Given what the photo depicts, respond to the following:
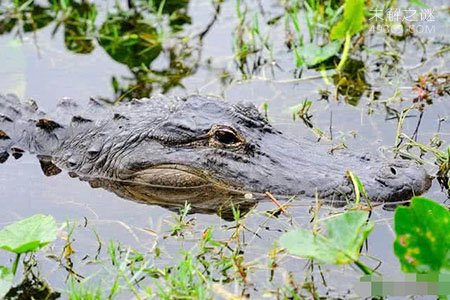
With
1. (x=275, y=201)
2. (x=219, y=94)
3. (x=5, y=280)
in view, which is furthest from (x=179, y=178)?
(x=219, y=94)

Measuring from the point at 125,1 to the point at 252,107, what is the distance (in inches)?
133

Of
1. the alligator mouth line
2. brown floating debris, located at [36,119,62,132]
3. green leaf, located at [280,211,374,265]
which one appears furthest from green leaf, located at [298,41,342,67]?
green leaf, located at [280,211,374,265]

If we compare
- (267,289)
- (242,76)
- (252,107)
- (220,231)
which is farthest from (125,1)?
(267,289)

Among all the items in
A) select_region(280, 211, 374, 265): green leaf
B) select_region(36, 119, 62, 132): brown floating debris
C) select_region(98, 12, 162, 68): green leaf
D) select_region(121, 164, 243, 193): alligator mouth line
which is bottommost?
select_region(98, 12, 162, 68): green leaf

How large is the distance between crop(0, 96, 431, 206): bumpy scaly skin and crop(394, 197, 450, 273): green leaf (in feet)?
3.54

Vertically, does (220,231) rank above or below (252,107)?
below

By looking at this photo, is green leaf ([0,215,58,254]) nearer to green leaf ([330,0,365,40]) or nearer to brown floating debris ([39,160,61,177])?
brown floating debris ([39,160,61,177])

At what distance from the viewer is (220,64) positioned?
7695 millimetres

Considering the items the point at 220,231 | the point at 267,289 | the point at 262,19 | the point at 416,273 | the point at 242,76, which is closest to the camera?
the point at 416,273

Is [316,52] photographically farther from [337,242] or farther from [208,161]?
[337,242]

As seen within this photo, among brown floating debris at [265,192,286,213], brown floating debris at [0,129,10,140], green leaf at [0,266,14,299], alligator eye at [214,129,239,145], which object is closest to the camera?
green leaf at [0,266,14,299]

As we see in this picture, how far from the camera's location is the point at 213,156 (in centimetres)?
558

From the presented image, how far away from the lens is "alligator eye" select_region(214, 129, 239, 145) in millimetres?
5543

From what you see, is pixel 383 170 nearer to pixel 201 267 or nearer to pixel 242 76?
pixel 201 267
